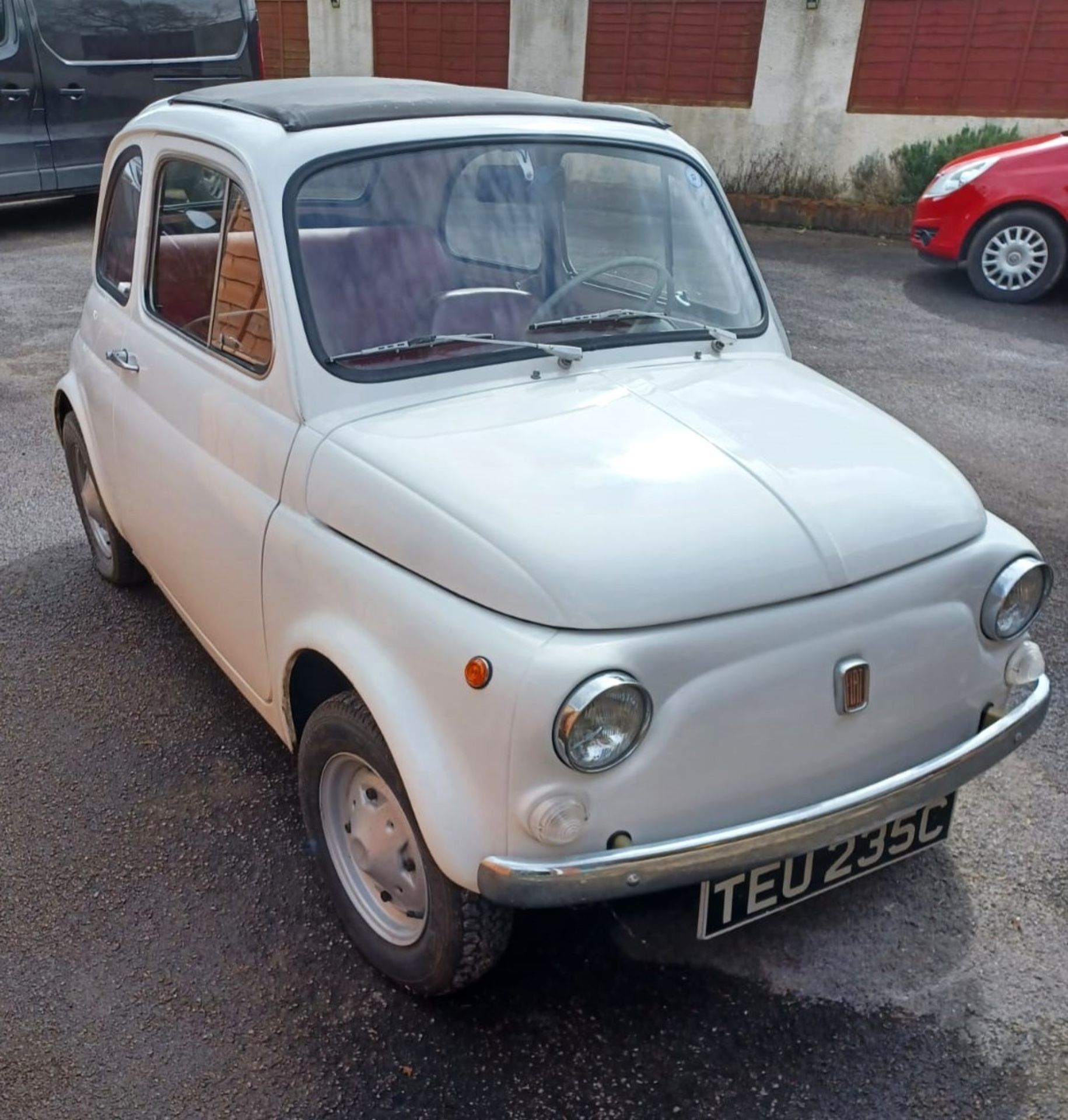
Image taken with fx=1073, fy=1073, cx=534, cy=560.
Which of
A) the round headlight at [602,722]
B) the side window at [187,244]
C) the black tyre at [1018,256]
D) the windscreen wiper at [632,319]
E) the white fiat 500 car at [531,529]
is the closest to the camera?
the round headlight at [602,722]

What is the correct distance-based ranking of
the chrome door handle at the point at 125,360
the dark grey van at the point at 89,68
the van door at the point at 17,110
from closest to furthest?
the chrome door handle at the point at 125,360, the van door at the point at 17,110, the dark grey van at the point at 89,68

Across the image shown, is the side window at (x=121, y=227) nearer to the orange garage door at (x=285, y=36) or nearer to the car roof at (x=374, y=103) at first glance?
the car roof at (x=374, y=103)

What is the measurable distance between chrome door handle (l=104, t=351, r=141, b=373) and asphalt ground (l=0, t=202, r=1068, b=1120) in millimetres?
1105

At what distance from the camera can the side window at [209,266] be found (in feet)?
9.55

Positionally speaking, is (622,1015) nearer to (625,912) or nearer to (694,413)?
(625,912)

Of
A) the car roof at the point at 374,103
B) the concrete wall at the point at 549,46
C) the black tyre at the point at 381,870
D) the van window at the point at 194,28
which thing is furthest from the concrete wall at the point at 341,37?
the black tyre at the point at 381,870

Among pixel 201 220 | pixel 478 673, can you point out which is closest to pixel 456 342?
pixel 201 220

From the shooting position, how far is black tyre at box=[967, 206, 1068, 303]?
8.64 m

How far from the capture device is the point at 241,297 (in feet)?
9.82

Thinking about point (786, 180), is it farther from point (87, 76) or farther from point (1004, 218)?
point (87, 76)

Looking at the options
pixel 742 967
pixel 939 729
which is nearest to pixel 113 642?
pixel 742 967

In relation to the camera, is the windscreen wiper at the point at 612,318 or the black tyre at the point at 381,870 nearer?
the black tyre at the point at 381,870

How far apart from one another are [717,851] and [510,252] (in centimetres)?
175

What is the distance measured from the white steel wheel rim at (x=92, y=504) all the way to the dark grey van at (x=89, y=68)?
7293 mm
